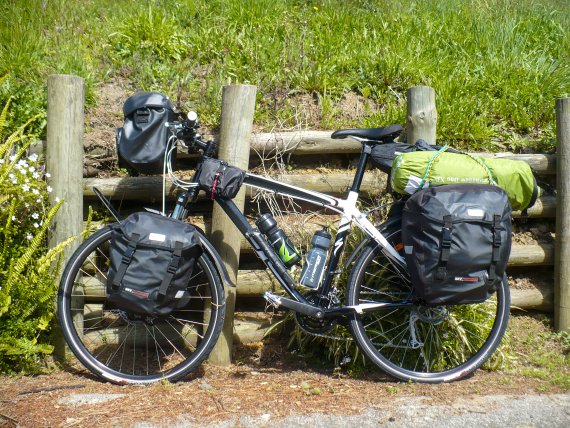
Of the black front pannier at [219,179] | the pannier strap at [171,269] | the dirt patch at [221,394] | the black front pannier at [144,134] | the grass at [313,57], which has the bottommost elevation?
the dirt patch at [221,394]

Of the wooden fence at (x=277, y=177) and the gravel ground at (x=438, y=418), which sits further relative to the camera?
the wooden fence at (x=277, y=177)

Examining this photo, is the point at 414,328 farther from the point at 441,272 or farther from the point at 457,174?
the point at 457,174

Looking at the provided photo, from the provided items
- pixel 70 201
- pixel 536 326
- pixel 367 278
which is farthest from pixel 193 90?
pixel 536 326

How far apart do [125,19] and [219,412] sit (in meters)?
4.05

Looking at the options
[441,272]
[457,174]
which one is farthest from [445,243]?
[457,174]

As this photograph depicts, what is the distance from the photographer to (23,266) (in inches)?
176

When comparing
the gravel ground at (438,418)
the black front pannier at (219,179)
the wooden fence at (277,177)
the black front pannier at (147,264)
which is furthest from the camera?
the wooden fence at (277,177)

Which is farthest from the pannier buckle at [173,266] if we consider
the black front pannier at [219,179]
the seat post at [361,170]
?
the seat post at [361,170]

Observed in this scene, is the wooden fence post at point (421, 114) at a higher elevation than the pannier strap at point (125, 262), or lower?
higher

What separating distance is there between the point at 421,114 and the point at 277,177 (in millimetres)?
1186

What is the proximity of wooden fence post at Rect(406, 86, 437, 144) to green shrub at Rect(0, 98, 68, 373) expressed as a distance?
8.54 ft

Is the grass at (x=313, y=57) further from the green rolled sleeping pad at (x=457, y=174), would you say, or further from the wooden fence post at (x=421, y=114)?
the green rolled sleeping pad at (x=457, y=174)

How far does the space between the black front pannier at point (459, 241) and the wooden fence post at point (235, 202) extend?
1341mm

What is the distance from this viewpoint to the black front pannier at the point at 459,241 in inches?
156
